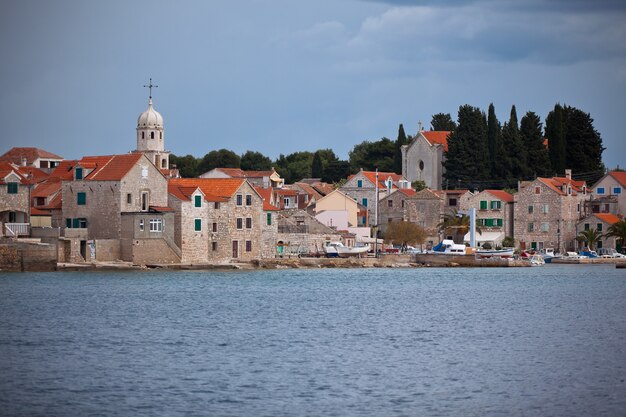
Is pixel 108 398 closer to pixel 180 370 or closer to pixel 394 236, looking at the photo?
pixel 180 370

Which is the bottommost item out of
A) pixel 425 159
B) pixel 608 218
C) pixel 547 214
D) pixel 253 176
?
pixel 608 218

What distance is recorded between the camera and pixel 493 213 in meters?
102

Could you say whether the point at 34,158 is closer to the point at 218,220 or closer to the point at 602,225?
the point at 218,220

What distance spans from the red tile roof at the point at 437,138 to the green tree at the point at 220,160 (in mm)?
33082

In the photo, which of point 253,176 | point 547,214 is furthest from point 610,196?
point 253,176

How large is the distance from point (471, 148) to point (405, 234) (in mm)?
17597

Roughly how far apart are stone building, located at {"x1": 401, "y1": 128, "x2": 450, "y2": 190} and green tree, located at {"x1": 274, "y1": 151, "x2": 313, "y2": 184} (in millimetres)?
30591

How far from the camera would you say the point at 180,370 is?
33812 millimetres

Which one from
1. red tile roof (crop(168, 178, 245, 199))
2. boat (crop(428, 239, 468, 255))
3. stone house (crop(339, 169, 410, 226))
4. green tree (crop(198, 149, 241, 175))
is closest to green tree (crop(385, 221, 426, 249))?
boat (crop(428, 239, 468, 255))

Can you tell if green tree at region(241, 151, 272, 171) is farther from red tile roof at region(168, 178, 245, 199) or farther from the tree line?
red tile roof at region(168, 178, 245, 199)

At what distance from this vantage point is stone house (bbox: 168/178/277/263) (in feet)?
240

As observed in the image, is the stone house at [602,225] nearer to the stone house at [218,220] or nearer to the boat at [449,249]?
the boat at [449,249]

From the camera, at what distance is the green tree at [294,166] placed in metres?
150

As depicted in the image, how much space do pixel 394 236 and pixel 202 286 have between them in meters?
36.0
